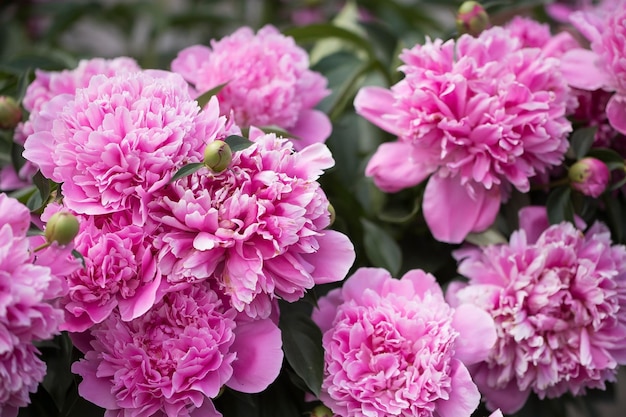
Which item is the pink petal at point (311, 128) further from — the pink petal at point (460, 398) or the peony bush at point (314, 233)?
the pink petal at point (460, 398)

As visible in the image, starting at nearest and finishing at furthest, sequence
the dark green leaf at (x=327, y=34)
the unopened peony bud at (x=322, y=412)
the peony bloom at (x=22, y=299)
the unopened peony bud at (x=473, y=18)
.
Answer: the peony bloom at (x=22, y=299)
the unopened peony bud at (x=322, y=412)
the unopened peony bud at (x=473, y=18)
the dark green leaf at (x=327, y=34)

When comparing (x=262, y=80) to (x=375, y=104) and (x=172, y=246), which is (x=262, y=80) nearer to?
(x=375, y=104)

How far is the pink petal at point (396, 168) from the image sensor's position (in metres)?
0.54

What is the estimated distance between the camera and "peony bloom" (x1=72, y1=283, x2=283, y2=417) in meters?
0.41

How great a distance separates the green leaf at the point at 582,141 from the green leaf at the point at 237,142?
0.28 m

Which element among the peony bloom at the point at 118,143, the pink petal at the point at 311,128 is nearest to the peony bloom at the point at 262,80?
the pink petal at the point at 311,128

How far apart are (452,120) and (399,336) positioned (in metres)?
0.16

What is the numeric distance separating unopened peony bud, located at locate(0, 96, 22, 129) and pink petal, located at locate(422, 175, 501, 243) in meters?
0.33

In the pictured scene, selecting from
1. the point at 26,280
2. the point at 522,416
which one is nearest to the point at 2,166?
the point at 26,280

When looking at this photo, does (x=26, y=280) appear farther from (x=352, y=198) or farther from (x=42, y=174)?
(x=352, y=198)

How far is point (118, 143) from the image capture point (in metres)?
0.42

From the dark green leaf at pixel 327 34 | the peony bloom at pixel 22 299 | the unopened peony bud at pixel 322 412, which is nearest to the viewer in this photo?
the peony bloom at pixel 22 299

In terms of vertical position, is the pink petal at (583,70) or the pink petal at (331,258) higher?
the pink petal at (583,70)

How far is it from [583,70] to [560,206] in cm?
11
